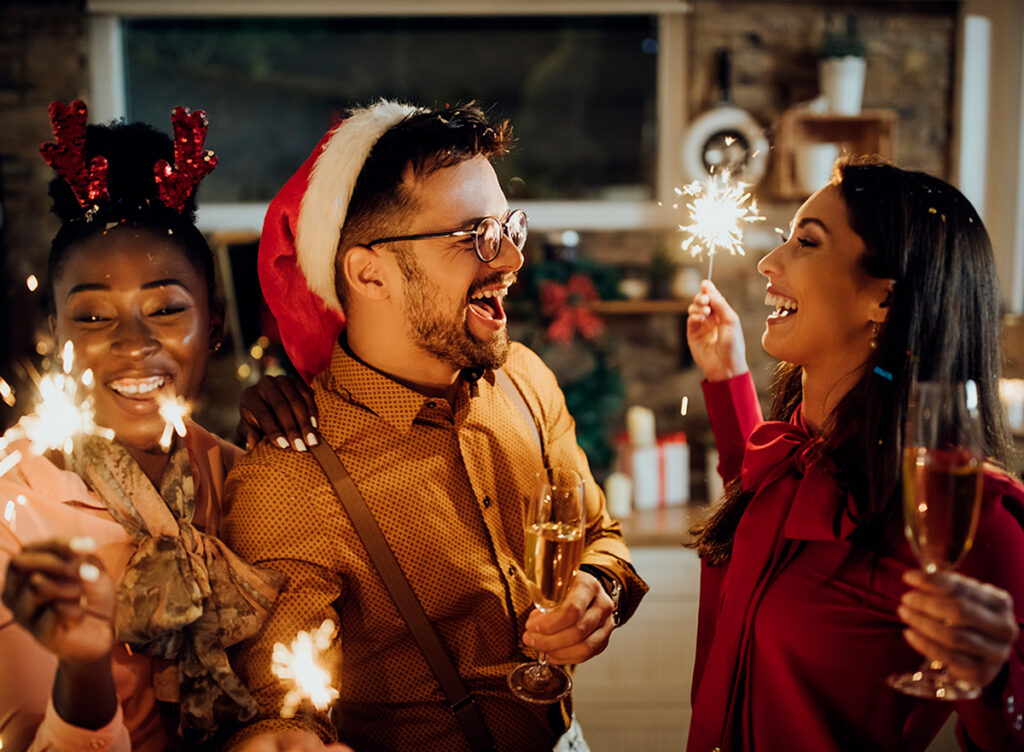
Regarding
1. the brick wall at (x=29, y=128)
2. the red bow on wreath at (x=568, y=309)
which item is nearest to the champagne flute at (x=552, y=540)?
the red bow on wreath at (x=568, y=309)

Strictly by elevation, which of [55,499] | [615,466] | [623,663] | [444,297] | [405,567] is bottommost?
[623,663]

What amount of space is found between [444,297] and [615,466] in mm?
2164

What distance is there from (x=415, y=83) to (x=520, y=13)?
1.82ft

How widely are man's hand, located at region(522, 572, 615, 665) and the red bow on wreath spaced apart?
1.99m

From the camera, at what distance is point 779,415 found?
5.71 feet

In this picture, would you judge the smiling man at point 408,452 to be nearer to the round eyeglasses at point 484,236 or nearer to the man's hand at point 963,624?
the round eyeglasses at point 484,236

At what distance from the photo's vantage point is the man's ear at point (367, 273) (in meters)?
1.56

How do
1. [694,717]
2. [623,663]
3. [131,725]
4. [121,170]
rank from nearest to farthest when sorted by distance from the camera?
[131,725] → [121,170] → [694,717] → [623,663]

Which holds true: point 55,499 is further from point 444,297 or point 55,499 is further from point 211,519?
point 444,297

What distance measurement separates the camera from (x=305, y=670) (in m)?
1.38

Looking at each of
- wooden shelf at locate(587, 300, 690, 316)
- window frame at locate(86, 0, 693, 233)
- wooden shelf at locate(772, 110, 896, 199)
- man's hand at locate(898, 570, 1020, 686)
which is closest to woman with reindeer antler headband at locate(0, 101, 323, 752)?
man's hand at locate(898, 570, 1020, 686)

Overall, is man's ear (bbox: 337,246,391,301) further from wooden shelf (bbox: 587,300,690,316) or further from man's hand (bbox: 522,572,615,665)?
wooden shelf (bbox: 587,300,690,316)

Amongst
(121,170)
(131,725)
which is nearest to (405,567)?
(131,725)

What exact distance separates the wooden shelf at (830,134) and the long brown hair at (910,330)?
2016mm
